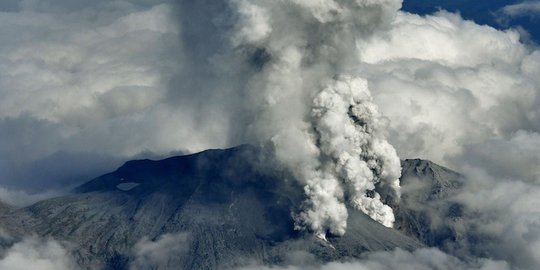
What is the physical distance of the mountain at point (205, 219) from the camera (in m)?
134

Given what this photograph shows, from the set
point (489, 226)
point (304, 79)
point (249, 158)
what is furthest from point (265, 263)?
point (489, 226)

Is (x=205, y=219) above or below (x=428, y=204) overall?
below

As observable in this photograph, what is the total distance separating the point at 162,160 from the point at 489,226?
207ft

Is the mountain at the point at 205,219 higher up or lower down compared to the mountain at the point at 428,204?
lower down

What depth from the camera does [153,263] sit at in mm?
133875

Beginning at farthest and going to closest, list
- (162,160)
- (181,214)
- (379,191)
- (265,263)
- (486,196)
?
(486,196) < (162,160) < (379,191) < (181,214) < (265,263)

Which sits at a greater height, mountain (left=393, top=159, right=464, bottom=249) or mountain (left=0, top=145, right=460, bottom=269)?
mountain (left=393, top=159, right=464, bottom=249)

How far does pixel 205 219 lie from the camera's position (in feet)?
460

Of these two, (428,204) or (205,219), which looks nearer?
(205,219)

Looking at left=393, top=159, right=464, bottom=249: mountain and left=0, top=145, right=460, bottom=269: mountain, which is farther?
left=393, top=159, right=464, bottom=249: mountain

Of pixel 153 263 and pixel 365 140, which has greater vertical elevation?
pixel 365 140

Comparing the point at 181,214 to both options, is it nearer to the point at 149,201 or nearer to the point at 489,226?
the point at 149,201

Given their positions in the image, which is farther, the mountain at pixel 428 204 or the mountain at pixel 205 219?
the mountain at pixel 428 204

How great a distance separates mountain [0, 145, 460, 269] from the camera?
439 feet
